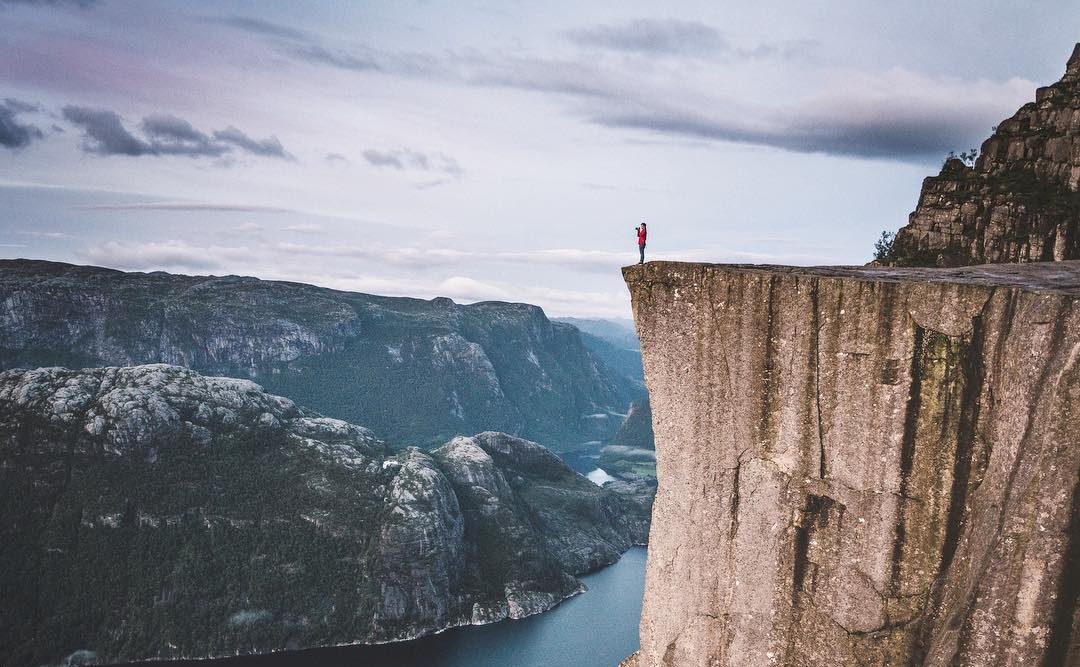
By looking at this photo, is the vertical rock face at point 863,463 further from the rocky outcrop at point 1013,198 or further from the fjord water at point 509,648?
the fjord water at point 509,648

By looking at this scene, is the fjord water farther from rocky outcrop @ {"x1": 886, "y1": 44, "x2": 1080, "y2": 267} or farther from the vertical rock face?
the vertical rock face

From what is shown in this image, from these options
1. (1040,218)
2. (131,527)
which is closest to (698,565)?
(1040,218)

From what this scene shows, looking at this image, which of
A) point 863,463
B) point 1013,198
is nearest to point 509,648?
point 1013,198

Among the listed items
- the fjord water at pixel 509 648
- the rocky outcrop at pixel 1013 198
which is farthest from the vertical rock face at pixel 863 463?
the fjord water at pixel 509 648

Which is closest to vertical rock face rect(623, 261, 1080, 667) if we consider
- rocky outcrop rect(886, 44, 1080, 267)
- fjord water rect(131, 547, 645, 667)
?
rocky outcrop rect(886, 44, 1080, 267)

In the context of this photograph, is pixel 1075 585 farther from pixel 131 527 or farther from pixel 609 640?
pixel 131 527

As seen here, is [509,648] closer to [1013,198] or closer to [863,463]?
[1013,198]
